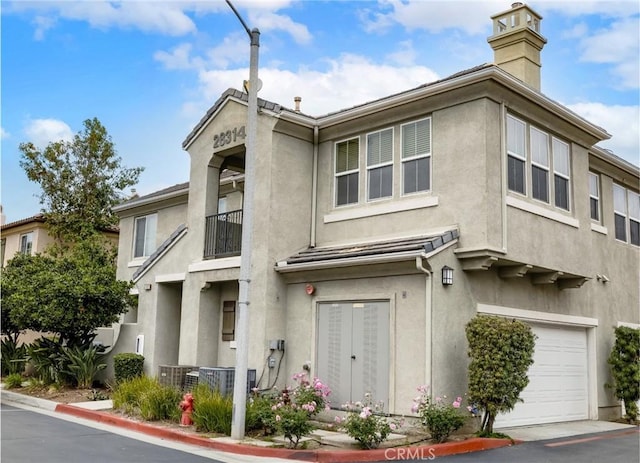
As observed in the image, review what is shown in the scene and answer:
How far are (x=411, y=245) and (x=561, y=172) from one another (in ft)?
16.5

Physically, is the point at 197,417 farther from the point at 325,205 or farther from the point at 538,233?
the point at 538,233

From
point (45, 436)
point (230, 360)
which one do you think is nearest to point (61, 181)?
point (230, 360)

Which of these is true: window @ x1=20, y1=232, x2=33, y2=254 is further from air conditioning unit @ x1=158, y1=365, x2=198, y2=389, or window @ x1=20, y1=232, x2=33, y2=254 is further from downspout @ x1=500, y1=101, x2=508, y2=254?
downspout @ x1=500, y1=101, x2=508, y2=254

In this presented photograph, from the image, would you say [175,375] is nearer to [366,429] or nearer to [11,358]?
[366,429]

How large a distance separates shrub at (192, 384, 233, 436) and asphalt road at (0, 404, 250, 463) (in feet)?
3.23

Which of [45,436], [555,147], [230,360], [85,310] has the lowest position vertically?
[45,436]

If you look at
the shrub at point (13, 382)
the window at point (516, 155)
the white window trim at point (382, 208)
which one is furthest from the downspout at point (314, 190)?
the shrub at point (13, 382)

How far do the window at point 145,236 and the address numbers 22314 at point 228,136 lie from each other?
7.29 metres

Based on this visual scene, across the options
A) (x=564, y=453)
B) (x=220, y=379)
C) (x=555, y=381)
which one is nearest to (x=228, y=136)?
(x=220, y=379)

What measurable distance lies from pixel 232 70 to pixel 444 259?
8.45 metres

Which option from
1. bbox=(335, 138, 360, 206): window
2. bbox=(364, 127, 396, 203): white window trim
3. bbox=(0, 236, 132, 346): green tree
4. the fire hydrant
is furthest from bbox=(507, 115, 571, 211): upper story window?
bbox=(0, 236, 132, 346): green tree

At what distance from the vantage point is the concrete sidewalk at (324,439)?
32.0ft

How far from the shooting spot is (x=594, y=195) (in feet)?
57.0

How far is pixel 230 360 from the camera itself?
52.2 feet
